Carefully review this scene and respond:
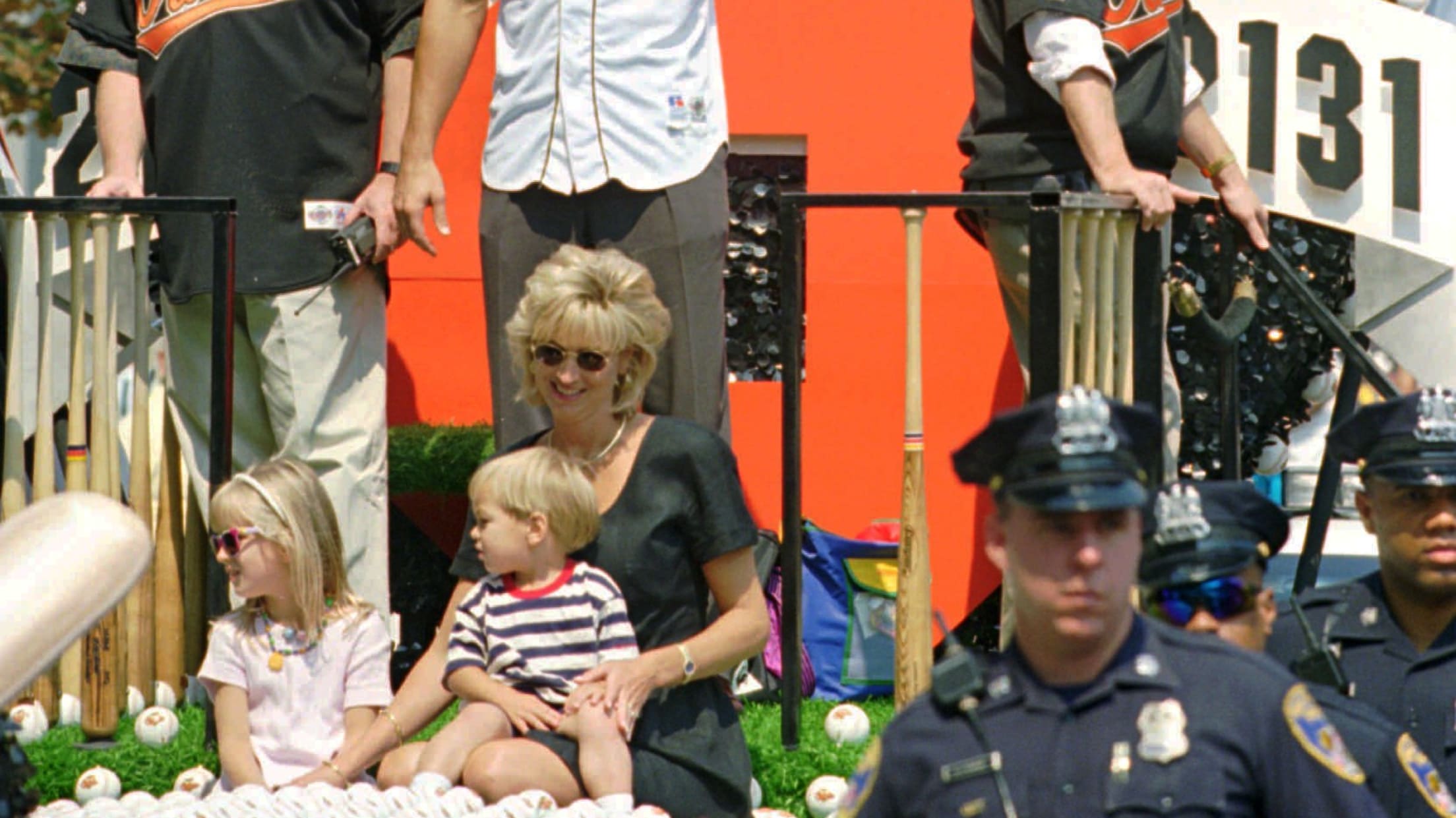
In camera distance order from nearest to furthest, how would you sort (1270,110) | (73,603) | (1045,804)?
(73,603), (1045,804), (1270,110)

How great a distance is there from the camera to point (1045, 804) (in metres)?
2.87

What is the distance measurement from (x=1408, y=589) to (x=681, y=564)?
1425 millimetres

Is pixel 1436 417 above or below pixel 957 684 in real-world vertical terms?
above

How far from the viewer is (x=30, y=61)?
940cm

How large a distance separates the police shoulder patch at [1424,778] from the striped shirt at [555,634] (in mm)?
1693

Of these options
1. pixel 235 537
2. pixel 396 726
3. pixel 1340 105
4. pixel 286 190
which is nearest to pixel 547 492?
pixel 396 726

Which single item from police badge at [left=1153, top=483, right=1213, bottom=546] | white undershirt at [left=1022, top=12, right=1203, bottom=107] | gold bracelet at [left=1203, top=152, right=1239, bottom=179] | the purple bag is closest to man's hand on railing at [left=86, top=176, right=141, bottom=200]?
the purple bag

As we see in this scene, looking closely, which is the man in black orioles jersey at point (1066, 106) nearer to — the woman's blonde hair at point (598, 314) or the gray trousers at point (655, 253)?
the gray trousers at point (655, 253)

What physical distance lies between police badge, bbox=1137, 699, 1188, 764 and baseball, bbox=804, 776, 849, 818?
229 cm

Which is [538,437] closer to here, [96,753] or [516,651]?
[516,651]

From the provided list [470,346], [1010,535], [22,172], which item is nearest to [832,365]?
[470,346]

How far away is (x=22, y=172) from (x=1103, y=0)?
7194 millimetres

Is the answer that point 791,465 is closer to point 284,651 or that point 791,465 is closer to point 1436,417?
point 284,651

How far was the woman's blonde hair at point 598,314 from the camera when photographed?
15.6 feet
